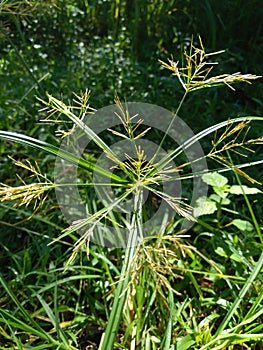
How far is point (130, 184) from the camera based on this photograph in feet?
2.94

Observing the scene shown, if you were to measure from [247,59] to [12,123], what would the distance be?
119cm

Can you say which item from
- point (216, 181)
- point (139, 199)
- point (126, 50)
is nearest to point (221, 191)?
point (216, 181)

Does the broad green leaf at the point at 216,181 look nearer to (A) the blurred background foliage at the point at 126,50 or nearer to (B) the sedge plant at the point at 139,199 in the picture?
(B) the sedge plant at the point at 139,199

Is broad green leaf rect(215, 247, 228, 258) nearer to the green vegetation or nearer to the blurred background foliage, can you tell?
the green vegetation

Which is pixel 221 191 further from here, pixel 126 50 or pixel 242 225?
pixel 126 50

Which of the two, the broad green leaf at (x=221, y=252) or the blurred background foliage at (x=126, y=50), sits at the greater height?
the blurred background foliage at (x=126, y=50)

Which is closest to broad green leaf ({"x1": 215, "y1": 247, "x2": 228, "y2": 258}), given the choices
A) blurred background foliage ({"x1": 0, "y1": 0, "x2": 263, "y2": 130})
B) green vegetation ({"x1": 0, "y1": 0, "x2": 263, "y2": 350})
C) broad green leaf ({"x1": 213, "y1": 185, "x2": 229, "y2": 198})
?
green vegetation ({"x1": 0, "y1": 0, "x2": 263, "y2": 350})

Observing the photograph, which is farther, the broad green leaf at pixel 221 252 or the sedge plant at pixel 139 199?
the broad green leaf at pixel 221 252

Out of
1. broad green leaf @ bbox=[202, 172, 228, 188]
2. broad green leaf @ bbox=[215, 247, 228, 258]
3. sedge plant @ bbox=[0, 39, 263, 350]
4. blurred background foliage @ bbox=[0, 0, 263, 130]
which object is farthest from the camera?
blurred background foliage @ bbox=[0, 0, 263, 130]

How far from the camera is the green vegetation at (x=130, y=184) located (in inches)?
35.4

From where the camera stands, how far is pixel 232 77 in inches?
33.8

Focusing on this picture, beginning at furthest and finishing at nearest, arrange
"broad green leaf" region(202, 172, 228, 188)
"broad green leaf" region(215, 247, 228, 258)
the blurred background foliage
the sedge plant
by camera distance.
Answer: the blurred background foliage → "broad green leaf" region(202, 172, 228, 188) → "broad green leaf" region(215, 247, 228, 258) → the sedge plant

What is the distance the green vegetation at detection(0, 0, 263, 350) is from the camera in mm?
899

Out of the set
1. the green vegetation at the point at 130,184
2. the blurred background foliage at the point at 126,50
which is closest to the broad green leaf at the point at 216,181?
the green vegetation at the point at 130,184
